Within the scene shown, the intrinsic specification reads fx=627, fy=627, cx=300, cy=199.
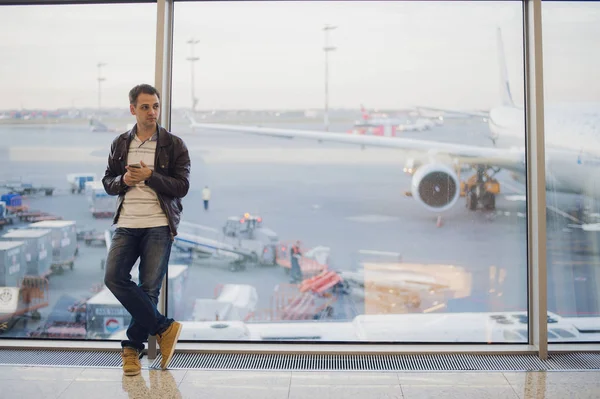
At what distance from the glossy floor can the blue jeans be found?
228mm

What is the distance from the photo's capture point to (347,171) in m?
3.44

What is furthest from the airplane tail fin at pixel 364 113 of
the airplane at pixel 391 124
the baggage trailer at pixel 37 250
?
the baggage trailer at pixel 37 250

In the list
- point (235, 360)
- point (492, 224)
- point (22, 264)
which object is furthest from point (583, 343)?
point (22, 264)

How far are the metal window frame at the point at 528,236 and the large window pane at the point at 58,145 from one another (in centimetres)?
30

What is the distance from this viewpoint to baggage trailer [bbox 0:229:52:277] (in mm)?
3463

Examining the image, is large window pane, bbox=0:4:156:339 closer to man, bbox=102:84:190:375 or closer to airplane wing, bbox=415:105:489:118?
man, bbox=102:84:190:375

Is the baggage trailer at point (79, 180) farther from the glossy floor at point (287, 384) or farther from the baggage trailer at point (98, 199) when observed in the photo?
the glossy floor at point (287, 384)

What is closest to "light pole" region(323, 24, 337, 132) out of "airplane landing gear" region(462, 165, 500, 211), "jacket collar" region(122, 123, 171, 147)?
"airplane landing gear" region(462, 165, 500, 211)

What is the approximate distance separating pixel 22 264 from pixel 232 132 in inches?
54.0

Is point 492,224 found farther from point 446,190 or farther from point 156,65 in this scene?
point 156,65

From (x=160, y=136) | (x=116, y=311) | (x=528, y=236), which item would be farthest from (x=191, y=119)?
(x=528, y=236)

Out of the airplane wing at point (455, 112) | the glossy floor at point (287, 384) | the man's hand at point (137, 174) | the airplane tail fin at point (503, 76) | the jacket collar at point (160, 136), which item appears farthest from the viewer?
the airplane wing at point (455, 112)

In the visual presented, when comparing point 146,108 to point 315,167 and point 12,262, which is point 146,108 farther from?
point 12,262

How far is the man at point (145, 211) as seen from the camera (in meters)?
2.73
